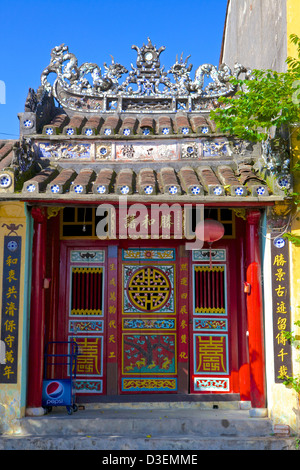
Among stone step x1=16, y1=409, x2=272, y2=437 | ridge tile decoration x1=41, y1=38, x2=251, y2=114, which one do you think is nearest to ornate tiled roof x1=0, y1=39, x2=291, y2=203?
ridge tile decoration x1=41, y1=38, x2=251, y2=114

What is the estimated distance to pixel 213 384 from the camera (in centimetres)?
791

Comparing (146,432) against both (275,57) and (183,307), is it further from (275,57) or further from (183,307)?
(275,57)

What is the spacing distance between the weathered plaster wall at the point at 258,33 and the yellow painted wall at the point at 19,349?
4338 mm

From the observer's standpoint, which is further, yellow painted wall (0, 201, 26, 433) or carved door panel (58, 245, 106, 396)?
carved door panel (58, 245, 106, 396)

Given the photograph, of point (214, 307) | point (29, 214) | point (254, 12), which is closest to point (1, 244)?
point (29, 214)

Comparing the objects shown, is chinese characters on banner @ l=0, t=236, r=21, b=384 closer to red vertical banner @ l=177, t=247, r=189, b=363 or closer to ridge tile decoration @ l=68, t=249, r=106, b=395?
ridge tile decoration @ l=68, t=249, r=106, b=395

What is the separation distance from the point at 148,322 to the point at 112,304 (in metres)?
0.62

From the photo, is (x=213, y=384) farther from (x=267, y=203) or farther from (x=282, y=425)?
(x=267, y=203)

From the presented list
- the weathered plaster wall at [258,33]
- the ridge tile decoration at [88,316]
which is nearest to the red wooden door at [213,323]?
the ridge tile decoration at [88,316]

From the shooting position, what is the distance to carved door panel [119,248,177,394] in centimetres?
795

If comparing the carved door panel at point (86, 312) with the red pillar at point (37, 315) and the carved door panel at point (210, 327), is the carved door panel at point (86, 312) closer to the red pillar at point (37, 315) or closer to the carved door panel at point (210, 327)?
the red pillar at point (37, 315)

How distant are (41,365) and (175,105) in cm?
477

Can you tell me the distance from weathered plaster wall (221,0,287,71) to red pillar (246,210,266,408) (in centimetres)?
247

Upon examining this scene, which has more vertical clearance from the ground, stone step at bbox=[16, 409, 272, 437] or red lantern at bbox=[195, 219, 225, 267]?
red lantern at bbox=[195, 219, 225, 267]
